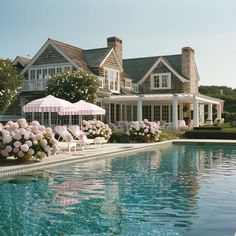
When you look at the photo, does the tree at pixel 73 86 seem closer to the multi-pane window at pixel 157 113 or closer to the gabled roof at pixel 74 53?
the gabled roof at pixel 74 53

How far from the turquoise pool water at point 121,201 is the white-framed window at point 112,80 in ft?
74.3

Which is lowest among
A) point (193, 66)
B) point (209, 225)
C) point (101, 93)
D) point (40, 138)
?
point (209, 225)

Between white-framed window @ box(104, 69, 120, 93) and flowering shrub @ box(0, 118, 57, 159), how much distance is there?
74.5 ft

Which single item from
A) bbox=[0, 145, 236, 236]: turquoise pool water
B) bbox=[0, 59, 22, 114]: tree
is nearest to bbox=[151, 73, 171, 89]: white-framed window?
bbox=[0, 59, 22, 114]: tree

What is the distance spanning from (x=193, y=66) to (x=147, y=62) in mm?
5060

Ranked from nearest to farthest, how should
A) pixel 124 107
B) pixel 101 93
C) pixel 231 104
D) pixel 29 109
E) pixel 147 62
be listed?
pixel 29 109
pixel 101 93
pixel 124 107
pixel 147 62
pixel 231 104

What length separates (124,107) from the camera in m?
41.1

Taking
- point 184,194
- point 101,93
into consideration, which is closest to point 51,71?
point 101,93

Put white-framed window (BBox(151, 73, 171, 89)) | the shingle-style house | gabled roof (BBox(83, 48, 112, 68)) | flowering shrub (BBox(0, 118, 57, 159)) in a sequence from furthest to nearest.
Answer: white-framed window (BBox(151, 73, 171, 89))
gabled roof (BBox(83, 48, 112, 68))
the shingle-style house
flowering shrub (BBox(0, 118, 57, 159))

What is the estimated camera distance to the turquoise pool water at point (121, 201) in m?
7.49

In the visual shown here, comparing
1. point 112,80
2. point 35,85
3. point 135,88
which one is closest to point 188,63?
point 135,88

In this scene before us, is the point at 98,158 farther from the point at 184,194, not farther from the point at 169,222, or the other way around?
the point at 169,222

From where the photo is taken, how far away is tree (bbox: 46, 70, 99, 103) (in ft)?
98.8

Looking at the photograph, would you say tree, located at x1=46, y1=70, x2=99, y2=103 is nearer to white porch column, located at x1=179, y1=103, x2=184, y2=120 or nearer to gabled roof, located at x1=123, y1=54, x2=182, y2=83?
gabled roof, located at x1=123, y1=54, x2=182, y2=83
